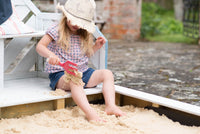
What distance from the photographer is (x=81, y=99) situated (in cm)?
229

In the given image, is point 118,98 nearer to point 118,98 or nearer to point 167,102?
point 118,98

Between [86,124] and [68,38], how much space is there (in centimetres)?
82

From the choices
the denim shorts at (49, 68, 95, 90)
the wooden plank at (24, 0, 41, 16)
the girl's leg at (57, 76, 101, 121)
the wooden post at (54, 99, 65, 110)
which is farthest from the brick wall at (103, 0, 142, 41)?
the wooden post at (54, 99, 65, 110)

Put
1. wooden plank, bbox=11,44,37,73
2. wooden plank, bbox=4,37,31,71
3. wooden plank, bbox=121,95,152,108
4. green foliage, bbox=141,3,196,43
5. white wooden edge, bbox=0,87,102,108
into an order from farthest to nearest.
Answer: green foliage, bbox=141,3,196,43
wooden plank, bbox=11,44,37,73
wooden plank, bbox=4,37,31,71
wooden plank, bbox=121,95,152,108
white wooden edge, bbox=0,87,102,108

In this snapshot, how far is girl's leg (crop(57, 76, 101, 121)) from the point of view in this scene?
7.19 feet

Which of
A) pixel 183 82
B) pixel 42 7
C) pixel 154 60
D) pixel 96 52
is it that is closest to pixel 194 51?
pixel 154 60

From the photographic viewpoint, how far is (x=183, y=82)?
11.9 feet

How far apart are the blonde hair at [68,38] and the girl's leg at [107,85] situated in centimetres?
23

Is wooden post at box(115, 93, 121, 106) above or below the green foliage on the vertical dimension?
below

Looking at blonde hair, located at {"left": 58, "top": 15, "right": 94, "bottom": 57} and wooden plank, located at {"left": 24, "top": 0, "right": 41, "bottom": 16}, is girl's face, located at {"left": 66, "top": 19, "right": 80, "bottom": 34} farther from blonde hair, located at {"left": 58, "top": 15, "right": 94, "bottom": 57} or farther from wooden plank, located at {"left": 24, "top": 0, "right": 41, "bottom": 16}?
wooden plank, located at {"left": 24, "top": 0, "right": 41, "bottom": 16}

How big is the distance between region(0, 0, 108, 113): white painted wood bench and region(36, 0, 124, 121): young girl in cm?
10

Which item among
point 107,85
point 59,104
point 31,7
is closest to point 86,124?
point 59,104

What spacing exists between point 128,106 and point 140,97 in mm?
169

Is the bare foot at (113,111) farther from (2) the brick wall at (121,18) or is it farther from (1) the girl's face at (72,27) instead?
(2) the brick wall at (121,18)
